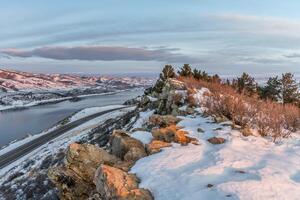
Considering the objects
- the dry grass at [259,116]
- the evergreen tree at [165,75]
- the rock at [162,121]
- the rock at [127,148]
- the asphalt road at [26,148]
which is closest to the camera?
the rock at [127,148]

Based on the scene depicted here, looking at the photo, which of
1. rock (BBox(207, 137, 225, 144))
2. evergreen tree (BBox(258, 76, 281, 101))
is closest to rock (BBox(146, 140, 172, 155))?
rock (BBox(207, 137, 225, 144))

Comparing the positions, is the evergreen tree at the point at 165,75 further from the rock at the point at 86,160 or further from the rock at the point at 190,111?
the rock at the point at 86,160

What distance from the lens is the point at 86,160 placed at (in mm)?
12734

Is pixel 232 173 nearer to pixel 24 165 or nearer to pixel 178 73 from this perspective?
pixel 24 165

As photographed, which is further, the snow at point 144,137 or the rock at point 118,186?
the snow at point 144,137

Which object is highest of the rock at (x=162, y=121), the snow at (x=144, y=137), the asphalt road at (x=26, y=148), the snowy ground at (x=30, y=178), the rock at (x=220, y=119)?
the rock at (x=220, y=119)

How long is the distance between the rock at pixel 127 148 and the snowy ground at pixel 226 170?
0.47 m

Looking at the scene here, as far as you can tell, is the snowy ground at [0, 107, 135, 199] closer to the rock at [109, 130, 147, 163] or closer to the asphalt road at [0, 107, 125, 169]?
the asphalt road at [0, 107, 125, 169]

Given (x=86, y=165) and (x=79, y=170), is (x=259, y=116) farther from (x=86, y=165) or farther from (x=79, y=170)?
(x=79, y=170)

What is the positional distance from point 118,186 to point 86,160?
9.44ft

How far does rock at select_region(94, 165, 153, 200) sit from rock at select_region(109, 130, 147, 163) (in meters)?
2.01

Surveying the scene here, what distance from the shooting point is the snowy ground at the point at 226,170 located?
940 cm

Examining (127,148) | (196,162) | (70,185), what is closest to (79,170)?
(70,185)

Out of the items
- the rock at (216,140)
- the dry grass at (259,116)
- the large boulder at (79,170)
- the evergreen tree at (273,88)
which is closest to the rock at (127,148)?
the large boulder at (79,170)
